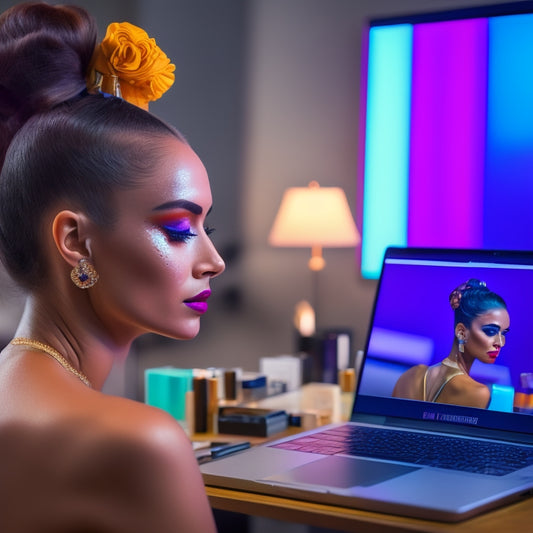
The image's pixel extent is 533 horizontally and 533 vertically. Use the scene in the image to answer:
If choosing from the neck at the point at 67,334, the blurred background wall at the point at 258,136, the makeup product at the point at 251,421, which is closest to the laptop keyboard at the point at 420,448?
the makeup product at the point at 251,421

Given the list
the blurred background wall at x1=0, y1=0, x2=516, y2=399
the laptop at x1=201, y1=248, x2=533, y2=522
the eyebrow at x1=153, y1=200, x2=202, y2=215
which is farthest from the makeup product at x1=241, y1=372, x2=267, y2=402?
the blurred background wall at x1=0, y1=0, x2=516, y2=399

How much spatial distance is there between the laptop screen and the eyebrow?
520 millimetres

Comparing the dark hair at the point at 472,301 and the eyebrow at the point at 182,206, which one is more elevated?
the eyebrow at the point at 182,206

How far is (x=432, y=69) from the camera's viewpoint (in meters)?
3.15

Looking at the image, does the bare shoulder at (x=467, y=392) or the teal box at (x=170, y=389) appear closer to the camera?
the bare shoulder at (x=467, y=392)

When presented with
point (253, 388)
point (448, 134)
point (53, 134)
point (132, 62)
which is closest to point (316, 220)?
point (448, 134)

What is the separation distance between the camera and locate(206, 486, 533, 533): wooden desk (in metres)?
1.01

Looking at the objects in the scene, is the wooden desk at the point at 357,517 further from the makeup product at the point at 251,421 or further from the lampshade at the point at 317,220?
the lampshade at the point at 317,220

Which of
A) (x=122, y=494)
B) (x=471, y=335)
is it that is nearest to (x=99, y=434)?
(x=122, y=494)

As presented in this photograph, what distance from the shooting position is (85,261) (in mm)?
1053

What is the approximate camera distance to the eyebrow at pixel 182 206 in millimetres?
1083

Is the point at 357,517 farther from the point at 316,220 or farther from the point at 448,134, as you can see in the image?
the point at 448,134

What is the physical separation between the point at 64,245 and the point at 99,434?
0.27 metres

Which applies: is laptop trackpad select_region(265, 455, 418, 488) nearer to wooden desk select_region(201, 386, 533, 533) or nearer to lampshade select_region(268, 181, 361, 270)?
wooden desk select_region(201, 386, 533, 533)
